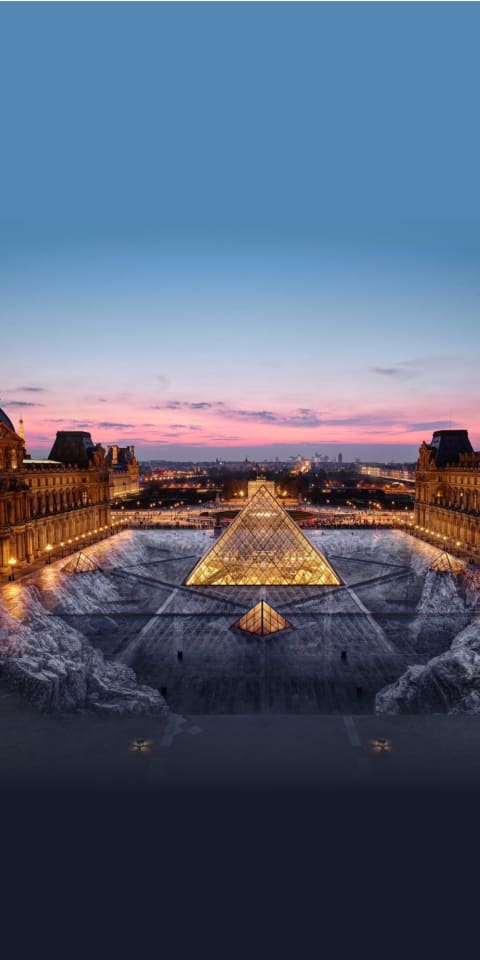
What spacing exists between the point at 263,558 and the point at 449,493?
2653 cm

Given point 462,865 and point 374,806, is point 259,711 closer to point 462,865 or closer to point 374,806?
point 374,806

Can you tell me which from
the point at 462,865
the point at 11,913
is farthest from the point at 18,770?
the point at 462,865

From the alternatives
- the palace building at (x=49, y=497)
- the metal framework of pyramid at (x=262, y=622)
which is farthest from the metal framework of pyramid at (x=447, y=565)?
the palace building at (x=49, y=497)

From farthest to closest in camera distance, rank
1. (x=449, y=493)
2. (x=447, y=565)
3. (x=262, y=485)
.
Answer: (x=449, y=493)
(x=262, y=485)
(x=447, y=565)

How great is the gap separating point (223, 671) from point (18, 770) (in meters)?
7.91

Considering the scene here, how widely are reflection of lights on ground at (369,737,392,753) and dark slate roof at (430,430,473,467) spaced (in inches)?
1709

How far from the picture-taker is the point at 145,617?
20.8 meters

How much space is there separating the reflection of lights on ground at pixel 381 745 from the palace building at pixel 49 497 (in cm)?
2717

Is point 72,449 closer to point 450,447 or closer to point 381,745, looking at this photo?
point 450,447

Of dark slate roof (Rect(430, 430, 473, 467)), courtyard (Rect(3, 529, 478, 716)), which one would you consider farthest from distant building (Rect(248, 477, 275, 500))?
dark slate roof (Rect(430, 430, 473, 467))

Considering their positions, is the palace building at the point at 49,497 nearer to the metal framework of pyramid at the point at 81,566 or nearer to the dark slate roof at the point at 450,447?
the metal framework of pyramid at the point at 81,566

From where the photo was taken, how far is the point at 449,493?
4628 cm

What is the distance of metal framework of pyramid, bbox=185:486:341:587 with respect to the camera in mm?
26641

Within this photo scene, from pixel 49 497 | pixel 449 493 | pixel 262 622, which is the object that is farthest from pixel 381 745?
pixel 449 493
